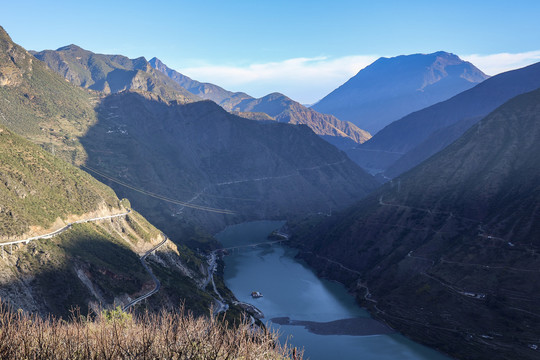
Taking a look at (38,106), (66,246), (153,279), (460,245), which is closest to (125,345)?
(66,246)

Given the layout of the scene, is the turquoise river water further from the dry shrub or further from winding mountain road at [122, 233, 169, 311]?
the dry shrub

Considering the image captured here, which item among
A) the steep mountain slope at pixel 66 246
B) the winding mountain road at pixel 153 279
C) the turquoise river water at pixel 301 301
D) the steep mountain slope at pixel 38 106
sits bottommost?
the turquoise river water at pixel 301 301

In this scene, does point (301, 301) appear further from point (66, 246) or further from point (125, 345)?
point (125, 345)

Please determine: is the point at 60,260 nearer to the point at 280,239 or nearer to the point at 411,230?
the point at 411,230

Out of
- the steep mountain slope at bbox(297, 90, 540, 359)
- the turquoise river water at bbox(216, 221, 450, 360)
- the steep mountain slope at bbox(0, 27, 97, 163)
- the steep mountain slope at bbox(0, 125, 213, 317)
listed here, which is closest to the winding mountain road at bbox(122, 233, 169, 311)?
the steep mountain slope at bbox(0, 125, 213, 317)

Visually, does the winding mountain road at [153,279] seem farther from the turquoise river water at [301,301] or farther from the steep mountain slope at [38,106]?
the steep mountain slope at [38,106]

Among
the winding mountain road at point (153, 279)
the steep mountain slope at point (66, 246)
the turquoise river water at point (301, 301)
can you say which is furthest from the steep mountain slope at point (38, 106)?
the turquoise river water at point (301, 301)
